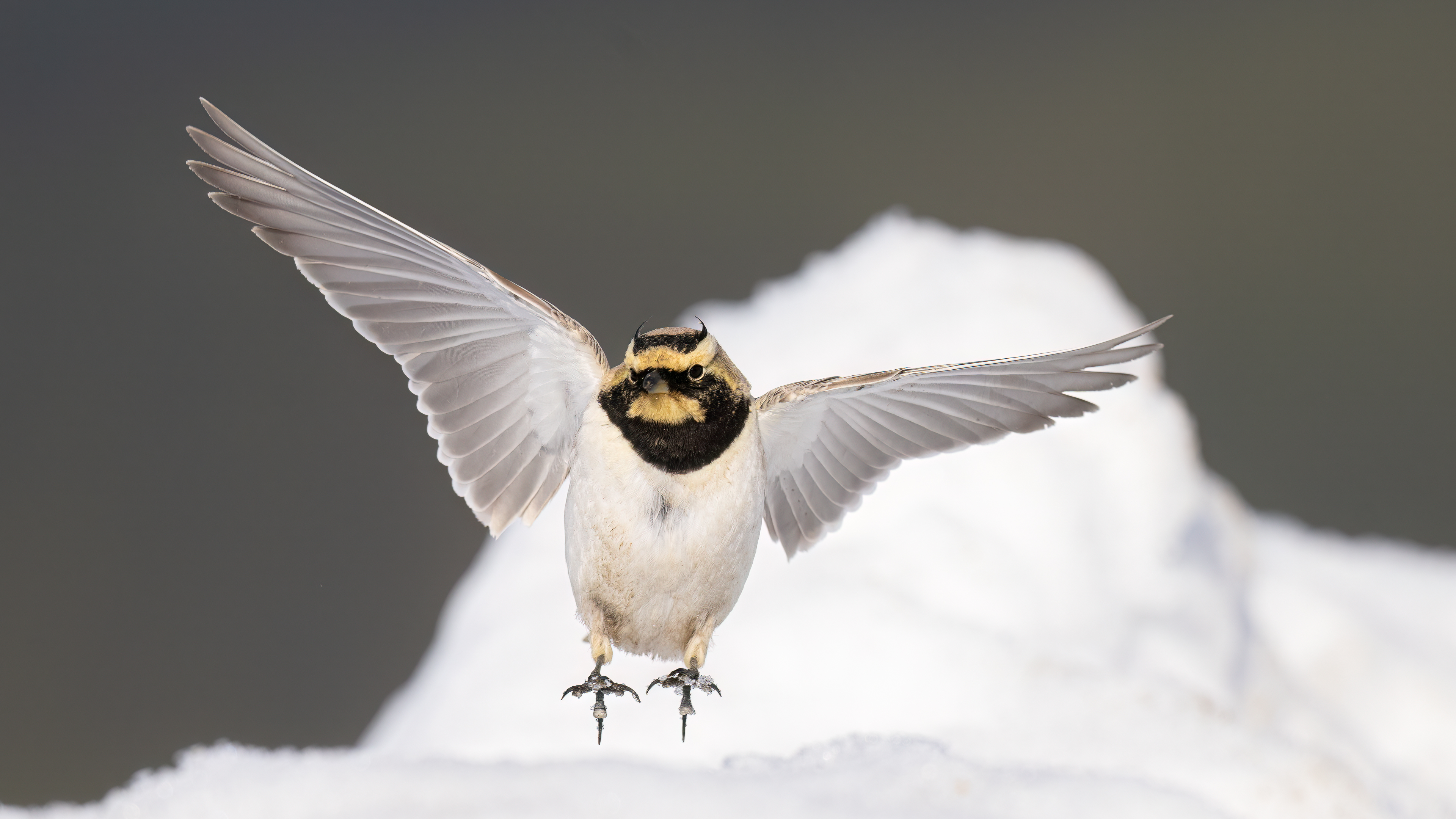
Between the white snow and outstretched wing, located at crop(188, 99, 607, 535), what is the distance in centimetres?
43

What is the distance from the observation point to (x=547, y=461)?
1.84 metres

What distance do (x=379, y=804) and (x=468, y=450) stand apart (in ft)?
1.70

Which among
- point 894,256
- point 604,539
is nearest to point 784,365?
point 894,256

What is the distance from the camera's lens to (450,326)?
5.68ft

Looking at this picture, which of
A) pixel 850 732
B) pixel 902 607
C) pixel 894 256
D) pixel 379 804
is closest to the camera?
pixel 379 804

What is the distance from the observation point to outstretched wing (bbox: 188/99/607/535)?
1.59 meters

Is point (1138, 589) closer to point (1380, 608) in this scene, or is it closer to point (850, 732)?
point (850, 732)

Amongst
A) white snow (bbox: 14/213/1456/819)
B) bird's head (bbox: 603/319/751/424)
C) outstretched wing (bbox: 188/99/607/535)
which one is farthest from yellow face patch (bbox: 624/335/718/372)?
white snow (bbox: 14/213/1456/819)

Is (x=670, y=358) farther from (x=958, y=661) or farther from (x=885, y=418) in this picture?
(x=958, y=661)

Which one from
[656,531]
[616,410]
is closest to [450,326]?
[616,410]

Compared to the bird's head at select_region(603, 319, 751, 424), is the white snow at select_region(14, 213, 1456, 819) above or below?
below

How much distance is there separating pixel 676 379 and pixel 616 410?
15cm

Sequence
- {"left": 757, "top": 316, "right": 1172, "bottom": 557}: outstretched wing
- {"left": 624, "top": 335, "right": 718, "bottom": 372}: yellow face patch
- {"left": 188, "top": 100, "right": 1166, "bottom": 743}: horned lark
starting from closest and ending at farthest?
{"left": 624, "top": 335, "right": 718, "bottom": 372}: yellow face patch
{"left": 188, "top": 100, "right": 1166, "bottom": 743}: horned lark
{"left": 757, "top": 316, "right": 1172, "bottom": 557}: outstretched wing

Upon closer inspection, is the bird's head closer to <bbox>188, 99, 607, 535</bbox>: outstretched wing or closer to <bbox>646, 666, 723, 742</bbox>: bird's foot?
<bbox>188, 99, 607, 535</bbox>: outstretched wing
